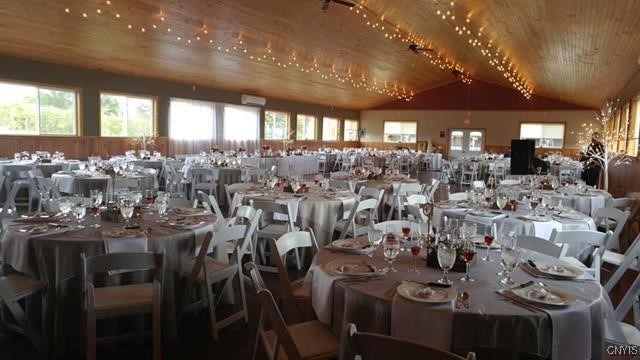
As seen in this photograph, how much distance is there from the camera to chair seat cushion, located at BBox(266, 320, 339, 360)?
2359 millimetres

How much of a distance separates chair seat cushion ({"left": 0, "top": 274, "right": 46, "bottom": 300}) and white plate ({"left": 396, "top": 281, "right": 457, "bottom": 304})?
2.52 m

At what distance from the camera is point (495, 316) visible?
6.70 feet

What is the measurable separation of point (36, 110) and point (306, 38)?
6.95m

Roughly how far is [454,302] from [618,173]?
9763 millimetres

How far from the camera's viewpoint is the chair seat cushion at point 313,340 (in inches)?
92.9

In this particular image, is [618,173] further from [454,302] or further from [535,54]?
[454,302]

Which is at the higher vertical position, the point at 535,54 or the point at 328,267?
the point at 535,54

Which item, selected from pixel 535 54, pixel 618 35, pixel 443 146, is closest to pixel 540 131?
pixel 443 146

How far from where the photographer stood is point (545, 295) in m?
2.21

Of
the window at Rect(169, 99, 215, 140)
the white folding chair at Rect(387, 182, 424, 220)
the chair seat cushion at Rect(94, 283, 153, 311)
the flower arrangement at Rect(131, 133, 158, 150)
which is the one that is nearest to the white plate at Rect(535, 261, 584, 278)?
the chair seat cushion at Rect(94, 283, 153, 311)

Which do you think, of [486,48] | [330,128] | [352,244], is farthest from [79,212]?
[330,128]

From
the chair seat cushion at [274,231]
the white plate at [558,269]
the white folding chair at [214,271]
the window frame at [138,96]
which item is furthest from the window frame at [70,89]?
the white plate at [558,269]

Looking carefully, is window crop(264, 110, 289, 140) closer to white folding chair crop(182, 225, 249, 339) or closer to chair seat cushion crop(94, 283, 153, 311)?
white folding chair crop(182, 225, 249, 339)

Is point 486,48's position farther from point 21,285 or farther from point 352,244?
point 21,285
